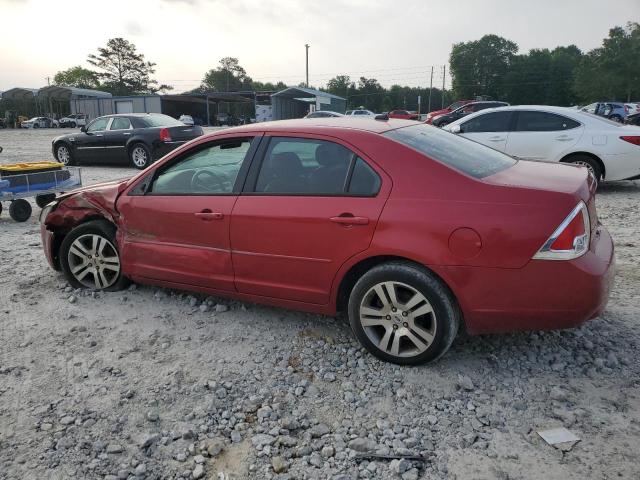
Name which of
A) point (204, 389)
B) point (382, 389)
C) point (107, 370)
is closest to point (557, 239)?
point (382, 389)

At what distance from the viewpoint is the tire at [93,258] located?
14.9 feet

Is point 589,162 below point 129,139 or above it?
below

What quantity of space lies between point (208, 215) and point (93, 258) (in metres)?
1.47

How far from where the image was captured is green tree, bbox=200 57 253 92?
107312 mm

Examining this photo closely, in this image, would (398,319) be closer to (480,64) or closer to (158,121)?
(158,121)

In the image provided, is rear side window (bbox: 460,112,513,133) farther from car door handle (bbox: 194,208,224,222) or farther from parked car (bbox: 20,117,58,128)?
parked car (bbox: 20,117,58,128)

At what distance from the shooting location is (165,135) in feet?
43.6

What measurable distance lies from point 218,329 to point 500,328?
6.73 ft

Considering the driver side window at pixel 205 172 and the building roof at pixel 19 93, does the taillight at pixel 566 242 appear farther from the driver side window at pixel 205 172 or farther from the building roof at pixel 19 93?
the building roof at pixel 19 93

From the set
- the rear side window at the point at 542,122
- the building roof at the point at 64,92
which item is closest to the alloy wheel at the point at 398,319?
the rear side window at the point at 542,122

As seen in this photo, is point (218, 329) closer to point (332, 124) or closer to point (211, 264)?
point (211, 264)

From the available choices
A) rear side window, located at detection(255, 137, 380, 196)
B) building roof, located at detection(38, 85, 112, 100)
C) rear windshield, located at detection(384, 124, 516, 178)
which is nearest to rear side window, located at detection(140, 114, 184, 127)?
rear side window, located at detection(255, 137, 380, 196)

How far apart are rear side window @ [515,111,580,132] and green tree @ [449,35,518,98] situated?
304ft

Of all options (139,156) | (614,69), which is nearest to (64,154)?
(139,156)
